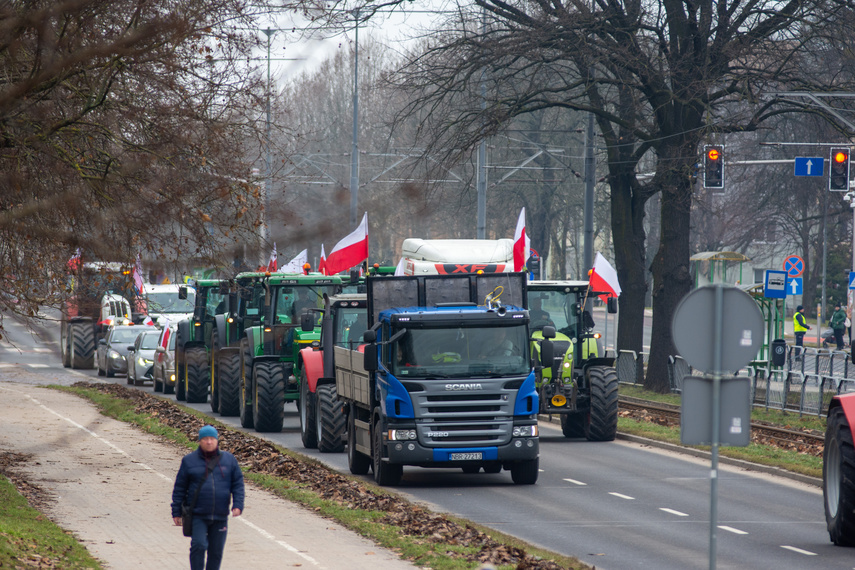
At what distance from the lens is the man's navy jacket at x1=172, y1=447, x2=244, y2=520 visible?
895 centimetres

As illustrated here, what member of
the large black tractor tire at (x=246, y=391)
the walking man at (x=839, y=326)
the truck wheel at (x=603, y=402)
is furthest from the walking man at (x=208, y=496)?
the walking man at (x=839, y=326)

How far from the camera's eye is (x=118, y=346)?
39.6m

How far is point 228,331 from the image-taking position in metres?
27.3

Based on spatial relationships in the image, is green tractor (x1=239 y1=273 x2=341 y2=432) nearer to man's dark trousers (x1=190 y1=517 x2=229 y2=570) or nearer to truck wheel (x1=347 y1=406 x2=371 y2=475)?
truck wheel (x1=347 y1=406 x2=371 y2=475)

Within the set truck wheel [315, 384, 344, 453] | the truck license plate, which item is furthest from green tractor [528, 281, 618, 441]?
the truck license plate

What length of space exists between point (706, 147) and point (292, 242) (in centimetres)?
1947

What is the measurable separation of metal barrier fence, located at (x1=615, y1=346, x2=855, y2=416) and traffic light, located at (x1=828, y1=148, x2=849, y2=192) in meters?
4.04

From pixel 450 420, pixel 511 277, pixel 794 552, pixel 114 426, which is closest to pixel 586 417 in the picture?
pixel 511 277

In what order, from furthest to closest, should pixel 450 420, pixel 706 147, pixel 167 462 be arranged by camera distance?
pixel 706 147
pixel 167 462
pixel 450 420

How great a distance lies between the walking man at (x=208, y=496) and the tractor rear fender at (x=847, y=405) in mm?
5891

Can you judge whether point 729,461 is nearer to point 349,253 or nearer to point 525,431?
point 525,431

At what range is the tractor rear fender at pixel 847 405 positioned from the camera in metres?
11.8

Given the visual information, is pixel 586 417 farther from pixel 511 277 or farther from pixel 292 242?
pixel 292 242

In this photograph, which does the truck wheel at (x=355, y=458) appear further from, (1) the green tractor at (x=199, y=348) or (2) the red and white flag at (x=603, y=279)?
(1) the green tractor at (x=199, y=348)
